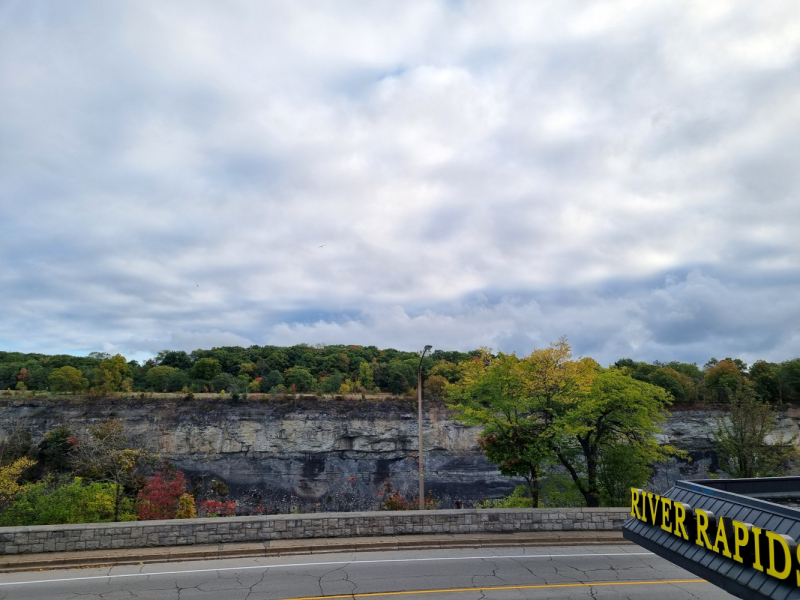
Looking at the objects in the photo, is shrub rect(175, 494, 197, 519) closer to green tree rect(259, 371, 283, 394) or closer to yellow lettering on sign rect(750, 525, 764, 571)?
yellow lettering on sign rect(750, 525, 764, 571)

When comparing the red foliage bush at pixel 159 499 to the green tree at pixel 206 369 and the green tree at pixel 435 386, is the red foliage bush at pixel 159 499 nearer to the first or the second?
the green tree at pixel 435 386

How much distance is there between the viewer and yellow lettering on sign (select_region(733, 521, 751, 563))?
306 inches

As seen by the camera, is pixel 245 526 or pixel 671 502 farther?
pixel 245 526

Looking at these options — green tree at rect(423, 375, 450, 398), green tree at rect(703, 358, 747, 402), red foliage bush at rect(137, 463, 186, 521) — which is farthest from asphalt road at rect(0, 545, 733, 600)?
green tree at rect(703, 358, 747, 402)

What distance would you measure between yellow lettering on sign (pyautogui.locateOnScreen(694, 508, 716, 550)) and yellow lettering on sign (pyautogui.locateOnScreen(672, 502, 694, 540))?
321 millimetres

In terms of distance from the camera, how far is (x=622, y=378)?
24531 millimetres

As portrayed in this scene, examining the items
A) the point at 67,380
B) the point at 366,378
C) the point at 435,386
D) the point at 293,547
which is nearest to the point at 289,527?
the point at 293,547

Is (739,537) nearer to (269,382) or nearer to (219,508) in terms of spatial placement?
(219,508)

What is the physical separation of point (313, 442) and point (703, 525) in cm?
6140

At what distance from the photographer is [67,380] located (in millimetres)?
70438

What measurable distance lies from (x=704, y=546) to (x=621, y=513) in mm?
9766

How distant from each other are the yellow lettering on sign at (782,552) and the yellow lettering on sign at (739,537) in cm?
37

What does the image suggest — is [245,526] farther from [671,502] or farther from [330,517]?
[671,502]

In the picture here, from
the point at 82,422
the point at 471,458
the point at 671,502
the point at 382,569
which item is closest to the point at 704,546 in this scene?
the point at 671,502
